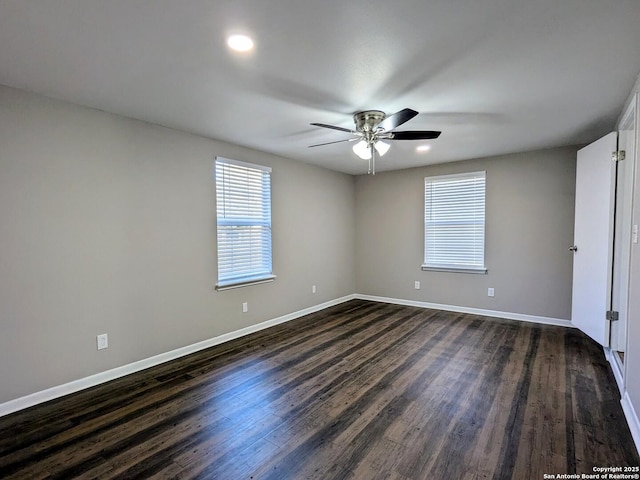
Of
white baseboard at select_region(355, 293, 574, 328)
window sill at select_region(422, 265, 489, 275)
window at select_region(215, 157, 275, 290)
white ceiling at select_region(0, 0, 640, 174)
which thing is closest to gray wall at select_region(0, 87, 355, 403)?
window at select_region(215, 157, 275, 290)

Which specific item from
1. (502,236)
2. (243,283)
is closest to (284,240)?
(243,283)

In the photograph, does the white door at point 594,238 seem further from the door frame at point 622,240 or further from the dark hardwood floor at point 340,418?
the dark hardwood floor at point 340,418

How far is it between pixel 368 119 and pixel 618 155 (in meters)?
2.30

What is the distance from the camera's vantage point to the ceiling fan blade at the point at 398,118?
7.57 ft

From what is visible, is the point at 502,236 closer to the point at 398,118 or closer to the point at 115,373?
the point at 398,118

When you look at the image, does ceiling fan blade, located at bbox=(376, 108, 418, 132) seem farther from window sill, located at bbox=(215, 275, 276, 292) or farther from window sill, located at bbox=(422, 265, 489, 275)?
window sill, located at bbox=(422, 265, 489, 275)

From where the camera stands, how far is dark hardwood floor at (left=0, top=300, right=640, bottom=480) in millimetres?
1829

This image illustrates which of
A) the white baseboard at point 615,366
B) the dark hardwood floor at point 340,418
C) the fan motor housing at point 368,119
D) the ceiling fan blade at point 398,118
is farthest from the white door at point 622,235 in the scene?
the fan motor housing at point 368,119

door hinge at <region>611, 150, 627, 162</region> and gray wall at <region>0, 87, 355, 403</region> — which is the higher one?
door hinge at <region>611, 150, 627, 162</region>

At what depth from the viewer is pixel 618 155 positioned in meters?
2.95

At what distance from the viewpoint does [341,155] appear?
452 centimetres

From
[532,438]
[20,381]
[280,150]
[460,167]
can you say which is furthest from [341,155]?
[20,381]

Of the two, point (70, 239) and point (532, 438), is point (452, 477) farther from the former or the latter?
point (70, 239)

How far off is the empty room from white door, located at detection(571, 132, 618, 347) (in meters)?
0.03
